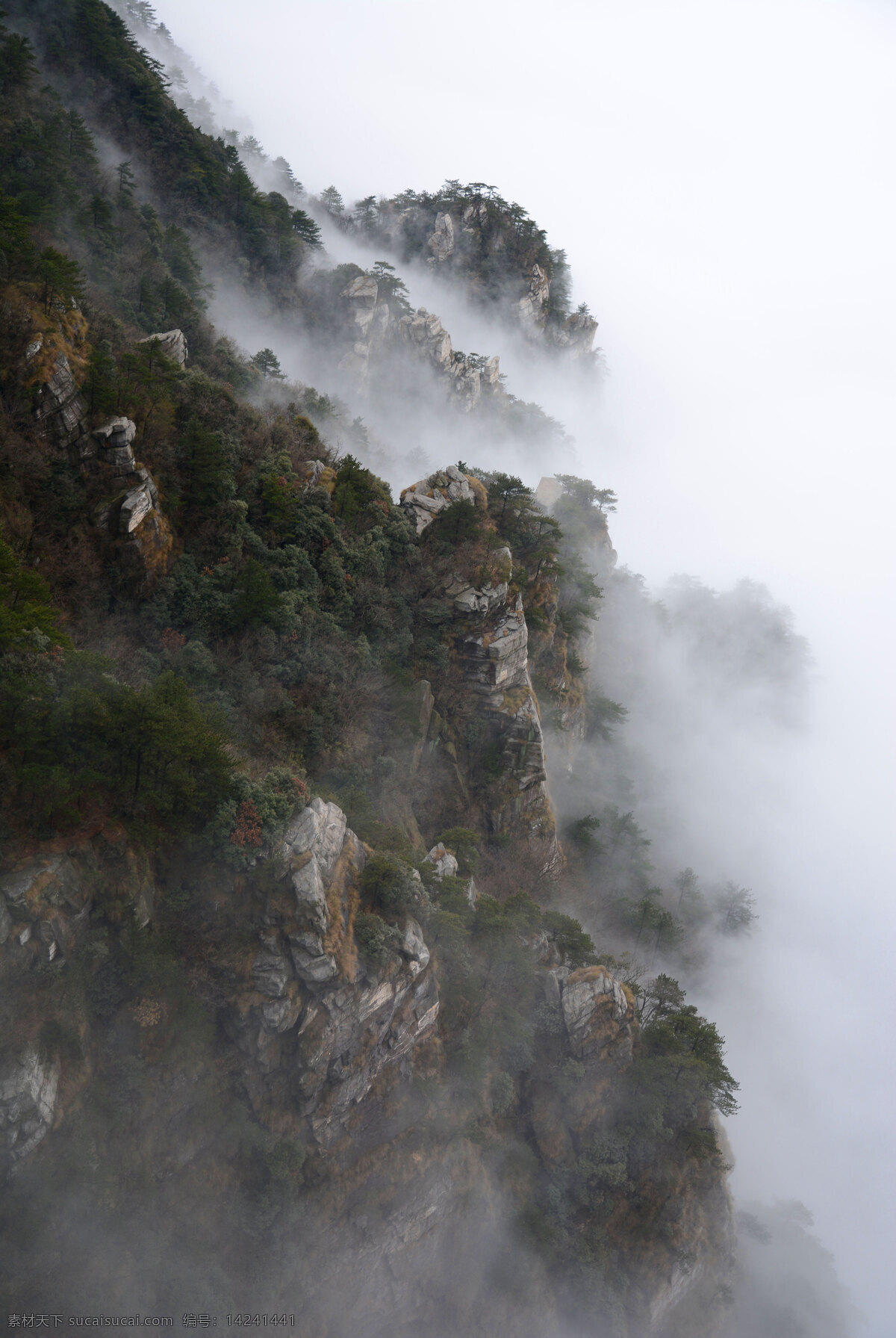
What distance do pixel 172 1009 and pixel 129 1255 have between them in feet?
18.4

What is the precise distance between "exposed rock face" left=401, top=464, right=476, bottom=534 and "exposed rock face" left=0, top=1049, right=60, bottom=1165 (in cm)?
2871

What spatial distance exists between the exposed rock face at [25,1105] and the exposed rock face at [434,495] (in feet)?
94.2

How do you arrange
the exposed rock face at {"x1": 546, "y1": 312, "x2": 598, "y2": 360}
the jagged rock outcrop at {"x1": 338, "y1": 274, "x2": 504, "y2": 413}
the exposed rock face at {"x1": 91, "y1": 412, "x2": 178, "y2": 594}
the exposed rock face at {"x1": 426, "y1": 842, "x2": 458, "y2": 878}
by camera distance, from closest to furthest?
the exposed rock face at {"x1": 91, "y1": 412, "x2": 178, "y2": 594} → the exposed rock face at {"x1": 426, "y1": 842, "x2": 458, "y2": 878} → the jagged rock outcrop at {"x1": 338, "y1": 274, "x2": 504, "y2": 413} → the exposed rock face at {"x1": 546, "y1": 312, "x2": 598, "y2": 360}

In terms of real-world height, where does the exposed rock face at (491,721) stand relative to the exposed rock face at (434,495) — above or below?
below

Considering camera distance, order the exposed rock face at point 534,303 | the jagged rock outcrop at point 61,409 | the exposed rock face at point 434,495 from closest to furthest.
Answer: the jagged rock outcrop at point 61,409 < the exposed rock face at point 434,495 < the exposed rock face at point 534,303

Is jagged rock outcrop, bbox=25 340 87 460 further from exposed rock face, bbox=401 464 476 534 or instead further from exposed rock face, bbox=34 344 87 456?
exposed rock face, bbox=401 464 476 534

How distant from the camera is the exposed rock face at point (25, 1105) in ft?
44.4

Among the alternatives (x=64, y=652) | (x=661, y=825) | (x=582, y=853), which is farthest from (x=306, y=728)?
(x=661, y=825)

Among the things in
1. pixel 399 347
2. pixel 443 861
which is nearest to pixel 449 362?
pixel 399 347

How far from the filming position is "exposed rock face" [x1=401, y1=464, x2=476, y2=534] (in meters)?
36.5

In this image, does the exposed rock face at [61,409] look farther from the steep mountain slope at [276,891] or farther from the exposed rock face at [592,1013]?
the exposed rock face at [592,1013]

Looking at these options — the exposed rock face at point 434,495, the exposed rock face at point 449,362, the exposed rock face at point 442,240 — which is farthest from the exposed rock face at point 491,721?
the exposed rock face at point 442,240

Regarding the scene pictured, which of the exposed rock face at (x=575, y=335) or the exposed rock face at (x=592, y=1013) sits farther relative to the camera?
the exposed rock face at (x=575, y=335)

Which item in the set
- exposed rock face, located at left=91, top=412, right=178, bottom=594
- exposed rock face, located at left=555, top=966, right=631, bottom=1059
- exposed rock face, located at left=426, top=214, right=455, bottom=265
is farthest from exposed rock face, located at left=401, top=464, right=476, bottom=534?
exposed rock face, located at left=426, top=214, right=455, bottom=265
